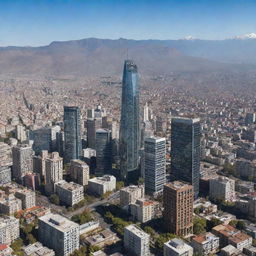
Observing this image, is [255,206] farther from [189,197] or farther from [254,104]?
[254,104]

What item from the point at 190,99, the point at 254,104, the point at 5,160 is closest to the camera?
the point at 5,160

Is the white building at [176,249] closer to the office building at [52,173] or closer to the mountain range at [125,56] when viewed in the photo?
the office building at [52,173]

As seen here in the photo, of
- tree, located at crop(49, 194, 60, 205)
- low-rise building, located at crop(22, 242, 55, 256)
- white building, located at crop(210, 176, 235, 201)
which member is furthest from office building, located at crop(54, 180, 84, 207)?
white building, located at crop(210, 176, 235, 201)

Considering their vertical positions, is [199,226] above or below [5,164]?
below

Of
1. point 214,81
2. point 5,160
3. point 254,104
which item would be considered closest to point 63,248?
point 5,160

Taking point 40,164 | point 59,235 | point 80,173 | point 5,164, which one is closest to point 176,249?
point 59,235

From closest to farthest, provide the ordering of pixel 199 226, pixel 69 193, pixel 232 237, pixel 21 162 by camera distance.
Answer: pixel 232 237 → pixel 199 226 → pixel 69 193 → pixel 21 162

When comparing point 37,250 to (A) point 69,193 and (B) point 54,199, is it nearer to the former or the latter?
(A) point 69,193
